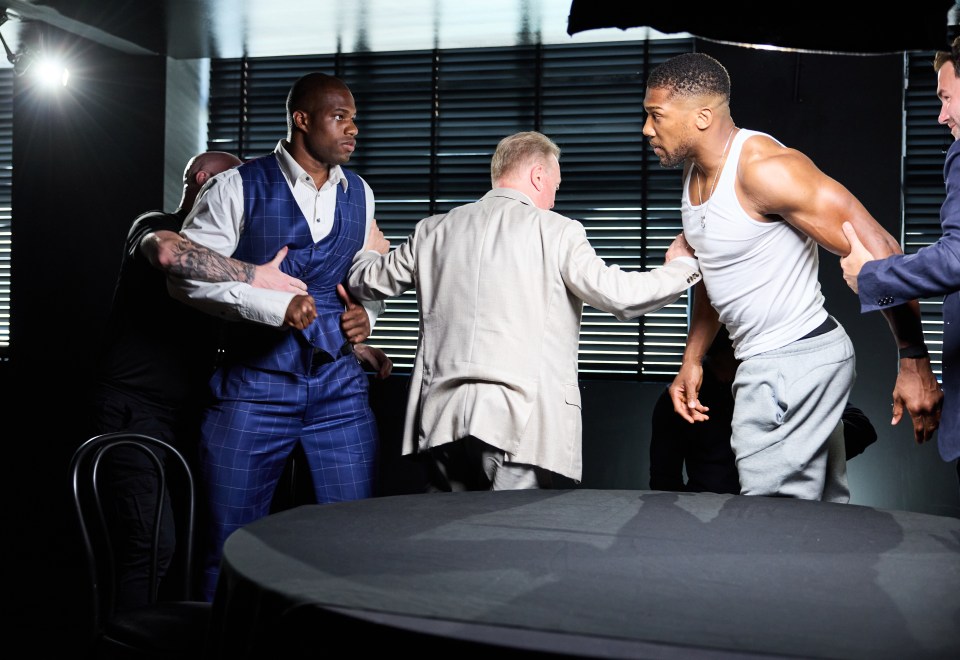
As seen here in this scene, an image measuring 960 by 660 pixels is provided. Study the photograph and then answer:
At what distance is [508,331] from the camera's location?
8.54 feet

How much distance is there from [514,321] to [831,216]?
84cm

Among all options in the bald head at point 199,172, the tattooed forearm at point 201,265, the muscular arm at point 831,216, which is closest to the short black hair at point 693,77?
the muscular arm at point 831,216

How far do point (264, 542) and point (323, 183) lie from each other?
62.1 inches

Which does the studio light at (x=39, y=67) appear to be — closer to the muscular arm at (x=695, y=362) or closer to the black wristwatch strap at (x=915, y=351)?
the muscular arm at (x=695, y=362)

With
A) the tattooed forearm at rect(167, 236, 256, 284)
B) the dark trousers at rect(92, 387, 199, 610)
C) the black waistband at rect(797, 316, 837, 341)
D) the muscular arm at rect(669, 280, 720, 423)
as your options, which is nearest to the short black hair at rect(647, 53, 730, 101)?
the muscular arm at rect(669, 280, 720, 423)

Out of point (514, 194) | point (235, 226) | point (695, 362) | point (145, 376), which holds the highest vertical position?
point (514, 194)

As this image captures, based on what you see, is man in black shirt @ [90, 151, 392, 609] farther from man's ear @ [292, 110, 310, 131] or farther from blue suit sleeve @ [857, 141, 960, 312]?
blue suit sleeve @ [857, 141, 960, 312]

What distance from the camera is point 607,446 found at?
434cm

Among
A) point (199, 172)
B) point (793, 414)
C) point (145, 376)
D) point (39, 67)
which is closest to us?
point (793, 414)

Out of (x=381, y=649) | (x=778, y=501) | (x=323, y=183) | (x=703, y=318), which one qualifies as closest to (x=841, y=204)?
(x=703, y=318)

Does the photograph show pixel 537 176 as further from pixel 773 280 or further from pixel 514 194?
pixel 773 280

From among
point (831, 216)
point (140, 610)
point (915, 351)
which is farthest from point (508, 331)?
point (140, 610)

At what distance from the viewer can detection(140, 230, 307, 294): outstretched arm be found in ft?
8.63

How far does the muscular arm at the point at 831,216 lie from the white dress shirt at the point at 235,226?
1.21m
